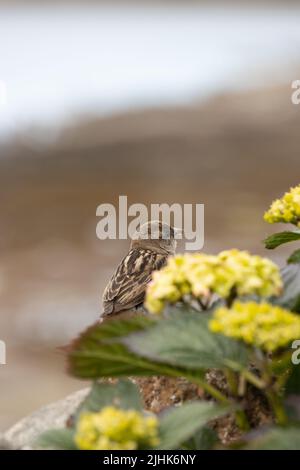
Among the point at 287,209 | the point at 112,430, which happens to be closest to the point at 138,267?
the point at 287,209

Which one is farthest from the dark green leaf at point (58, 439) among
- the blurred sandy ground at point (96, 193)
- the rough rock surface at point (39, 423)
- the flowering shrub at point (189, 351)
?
the blurred sandy ground at point (96, 193)

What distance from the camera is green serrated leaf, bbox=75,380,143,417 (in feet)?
3.31

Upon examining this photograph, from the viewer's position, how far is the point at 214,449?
40.1 inches

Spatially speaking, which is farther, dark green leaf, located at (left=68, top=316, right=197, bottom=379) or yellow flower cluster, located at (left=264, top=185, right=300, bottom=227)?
yellow flower cluster, located at (left=264, top=185, right=300, bottom=227)

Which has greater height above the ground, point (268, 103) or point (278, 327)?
point (268, 103)

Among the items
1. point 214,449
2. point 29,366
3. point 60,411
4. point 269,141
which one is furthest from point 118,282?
point 269,141

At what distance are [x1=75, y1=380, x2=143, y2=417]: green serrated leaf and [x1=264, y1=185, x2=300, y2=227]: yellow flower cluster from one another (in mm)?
388

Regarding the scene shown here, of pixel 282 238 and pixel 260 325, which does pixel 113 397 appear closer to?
pixel 260 325

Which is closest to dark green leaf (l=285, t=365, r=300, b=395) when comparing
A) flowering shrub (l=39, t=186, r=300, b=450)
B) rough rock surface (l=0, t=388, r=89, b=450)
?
flowering shrub (l=39, t=186, r=300, b=450)

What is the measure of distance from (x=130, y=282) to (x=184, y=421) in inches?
47.9

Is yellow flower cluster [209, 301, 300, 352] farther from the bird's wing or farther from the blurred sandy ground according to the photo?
the blurred sandy ground

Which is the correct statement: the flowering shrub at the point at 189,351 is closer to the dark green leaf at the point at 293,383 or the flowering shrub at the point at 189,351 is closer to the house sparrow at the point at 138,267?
the dark green leaf at the point at 293,383
